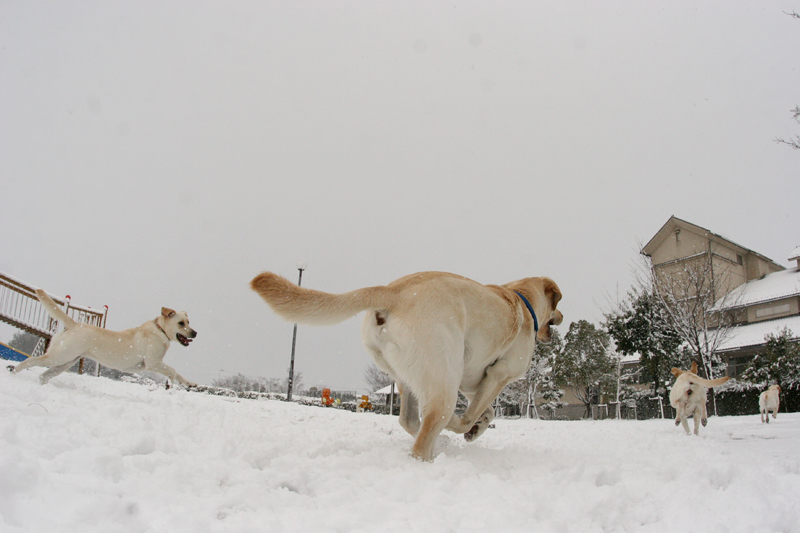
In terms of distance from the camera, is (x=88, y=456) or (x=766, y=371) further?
(x=766, y=371)

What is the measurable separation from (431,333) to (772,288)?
33802mm

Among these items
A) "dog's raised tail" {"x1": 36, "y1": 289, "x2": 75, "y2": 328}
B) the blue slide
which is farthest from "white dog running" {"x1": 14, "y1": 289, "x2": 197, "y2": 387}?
the blue slide

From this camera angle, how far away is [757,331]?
2595 centimetres

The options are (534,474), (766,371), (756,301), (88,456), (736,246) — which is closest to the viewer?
(88,456)

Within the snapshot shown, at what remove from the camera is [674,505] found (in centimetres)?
227

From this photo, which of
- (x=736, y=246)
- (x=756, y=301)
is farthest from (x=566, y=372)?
(x=736, y=246)

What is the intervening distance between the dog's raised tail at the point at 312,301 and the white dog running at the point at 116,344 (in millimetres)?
4479

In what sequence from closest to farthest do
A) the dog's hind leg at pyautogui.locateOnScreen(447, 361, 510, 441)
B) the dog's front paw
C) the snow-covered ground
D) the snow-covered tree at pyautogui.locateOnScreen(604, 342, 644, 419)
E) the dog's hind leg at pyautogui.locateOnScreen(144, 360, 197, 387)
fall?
1. the snow-covered ground
2. the dog's hind leg at pyautogui.locateOnScreen(447, 361, 510, 441)
3. the dog's front paw
4. the dog's hind leg at pyautogui.locateOnScreen(144, 360, 197, 387)
5. the snow-covered tree at pyautogui.locateOnScreen(604, 342, 644, 419)

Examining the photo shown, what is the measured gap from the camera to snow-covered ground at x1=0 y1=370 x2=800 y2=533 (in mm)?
1677

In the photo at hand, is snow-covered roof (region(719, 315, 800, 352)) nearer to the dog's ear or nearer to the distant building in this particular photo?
the distant building

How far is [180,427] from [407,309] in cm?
186

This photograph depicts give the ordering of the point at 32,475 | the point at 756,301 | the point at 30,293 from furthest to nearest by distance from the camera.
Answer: the point at 756,301
the point at 30,293
the point at 32,475

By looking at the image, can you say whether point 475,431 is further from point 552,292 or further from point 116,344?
point 116,344

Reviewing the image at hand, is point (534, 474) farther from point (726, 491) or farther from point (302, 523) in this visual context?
point (302, 523)
